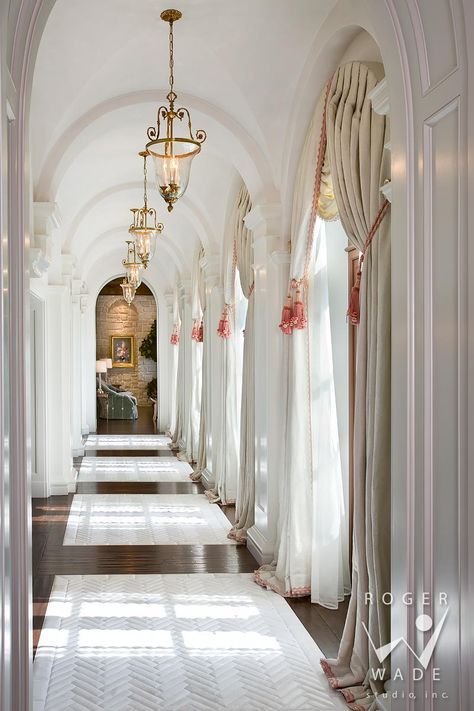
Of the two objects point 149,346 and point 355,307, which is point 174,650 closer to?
point 355,307

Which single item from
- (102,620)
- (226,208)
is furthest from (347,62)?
(226,208)

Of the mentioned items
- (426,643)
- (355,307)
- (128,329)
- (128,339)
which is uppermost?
(128,329)

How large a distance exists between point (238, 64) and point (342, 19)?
4.55ft

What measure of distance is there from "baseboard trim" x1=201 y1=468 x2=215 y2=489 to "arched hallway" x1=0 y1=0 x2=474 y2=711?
17.1 inches

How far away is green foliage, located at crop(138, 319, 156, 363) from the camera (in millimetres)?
26953

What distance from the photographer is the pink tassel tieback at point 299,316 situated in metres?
5.90

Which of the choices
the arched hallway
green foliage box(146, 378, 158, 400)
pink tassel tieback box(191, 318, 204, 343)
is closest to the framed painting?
green foliage box(146, 378, 158, 400)

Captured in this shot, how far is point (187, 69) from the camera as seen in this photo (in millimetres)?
6250

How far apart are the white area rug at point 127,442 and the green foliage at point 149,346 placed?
892 centimetres

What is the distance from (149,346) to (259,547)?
2072 cm

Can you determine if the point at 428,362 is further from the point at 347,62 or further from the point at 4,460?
the point at 347,62

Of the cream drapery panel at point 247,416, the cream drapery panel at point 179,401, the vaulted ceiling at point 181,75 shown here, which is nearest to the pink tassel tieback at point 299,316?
the vaulted ceiling at point 181,75

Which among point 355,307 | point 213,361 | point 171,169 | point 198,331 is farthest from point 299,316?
point 198,331

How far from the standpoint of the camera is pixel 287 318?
601cm
